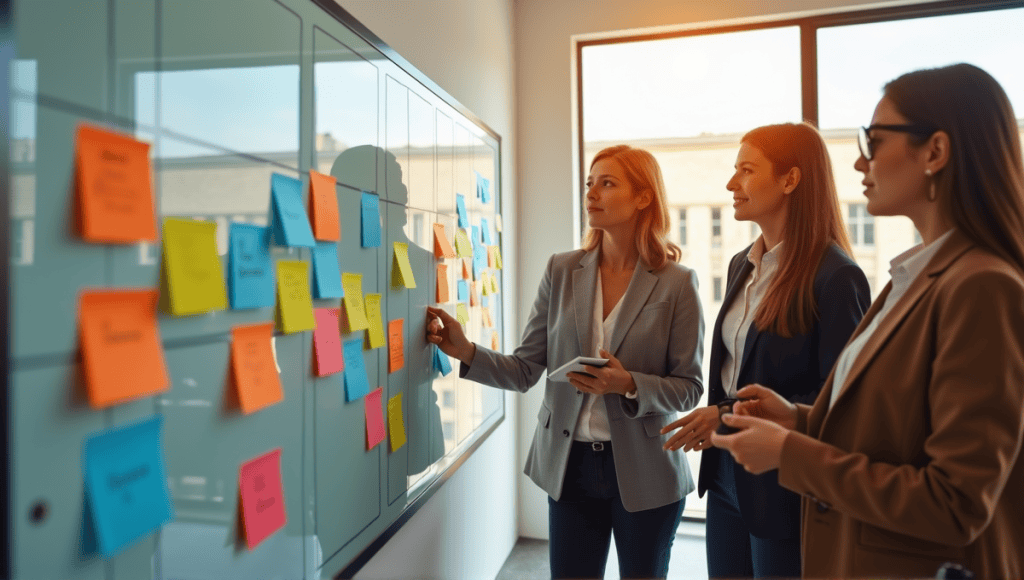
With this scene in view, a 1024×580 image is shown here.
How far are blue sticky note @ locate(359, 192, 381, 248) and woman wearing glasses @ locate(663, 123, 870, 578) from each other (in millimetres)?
901

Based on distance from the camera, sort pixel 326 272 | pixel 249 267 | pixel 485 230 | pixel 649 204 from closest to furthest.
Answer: pixel 249 267 < pixel 326 272 < pixel 649 204 < pixel 485 230

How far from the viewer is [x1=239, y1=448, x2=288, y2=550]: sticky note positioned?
972mm

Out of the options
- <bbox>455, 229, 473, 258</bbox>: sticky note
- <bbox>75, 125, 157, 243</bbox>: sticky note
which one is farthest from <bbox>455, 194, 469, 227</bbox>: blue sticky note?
<bbox>75, 125, 157, 243</bbox>: sticky note

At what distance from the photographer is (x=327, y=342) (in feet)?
4.00

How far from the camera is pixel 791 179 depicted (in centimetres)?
164

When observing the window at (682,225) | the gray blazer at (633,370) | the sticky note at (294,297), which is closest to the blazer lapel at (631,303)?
the gray blazer at (633,370)

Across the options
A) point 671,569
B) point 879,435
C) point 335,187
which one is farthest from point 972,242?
point 671,569

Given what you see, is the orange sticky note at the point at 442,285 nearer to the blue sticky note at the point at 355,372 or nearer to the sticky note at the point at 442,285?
the sticky note at the point at 442,285

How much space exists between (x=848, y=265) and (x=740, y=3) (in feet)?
6.40

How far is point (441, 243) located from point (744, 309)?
2.92 ft

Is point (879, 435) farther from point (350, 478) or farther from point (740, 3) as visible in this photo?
point (740, 3)

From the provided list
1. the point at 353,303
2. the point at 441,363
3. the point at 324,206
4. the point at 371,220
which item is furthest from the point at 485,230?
the point at 324,206

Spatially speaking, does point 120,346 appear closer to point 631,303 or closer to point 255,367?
point 255,367

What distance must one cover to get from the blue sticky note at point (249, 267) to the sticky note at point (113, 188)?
0.16 m
